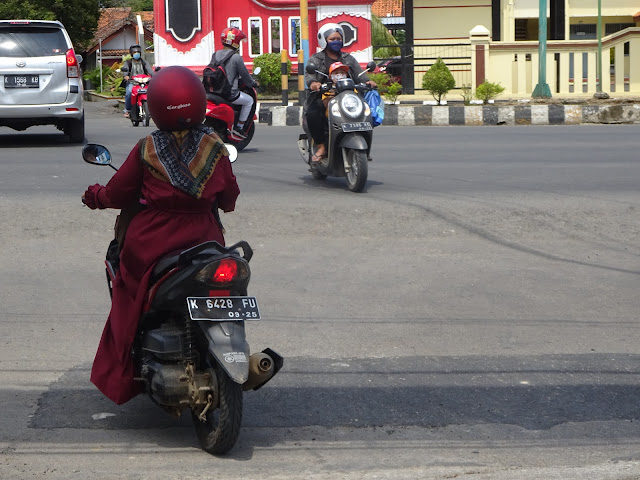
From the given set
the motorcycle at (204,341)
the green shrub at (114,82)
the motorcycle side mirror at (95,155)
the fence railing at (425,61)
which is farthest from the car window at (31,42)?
the green shrub at (114,82)

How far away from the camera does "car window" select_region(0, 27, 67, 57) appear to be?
1420cm

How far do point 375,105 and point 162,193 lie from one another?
6.52 meters

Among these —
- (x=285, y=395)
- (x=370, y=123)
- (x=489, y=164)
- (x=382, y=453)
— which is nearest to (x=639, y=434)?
(x=382, y=453)

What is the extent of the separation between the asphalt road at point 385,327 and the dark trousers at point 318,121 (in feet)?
1.69

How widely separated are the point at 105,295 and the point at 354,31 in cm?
2954

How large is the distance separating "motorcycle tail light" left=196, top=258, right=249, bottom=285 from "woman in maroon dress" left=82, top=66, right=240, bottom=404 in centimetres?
31

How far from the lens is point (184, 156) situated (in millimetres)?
4242

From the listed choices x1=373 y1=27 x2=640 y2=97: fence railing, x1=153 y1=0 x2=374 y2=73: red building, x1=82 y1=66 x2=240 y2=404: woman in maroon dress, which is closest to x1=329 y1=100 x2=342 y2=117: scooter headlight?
x1=82 y1=66 x2=240 y2=404: woman in maroon dress

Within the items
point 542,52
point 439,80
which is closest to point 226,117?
point 439,80

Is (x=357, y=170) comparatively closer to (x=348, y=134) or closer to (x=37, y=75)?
(x=348, y=134)

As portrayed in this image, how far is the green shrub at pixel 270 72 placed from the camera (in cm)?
3267

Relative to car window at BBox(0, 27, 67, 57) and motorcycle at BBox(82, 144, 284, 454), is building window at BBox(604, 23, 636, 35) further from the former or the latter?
motorcycle at BBox(82, 144, 284, 454)

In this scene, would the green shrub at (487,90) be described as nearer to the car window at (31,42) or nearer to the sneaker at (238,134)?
the sneaker at (238,134)

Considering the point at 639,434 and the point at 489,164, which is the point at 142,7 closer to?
the point at 489,164
